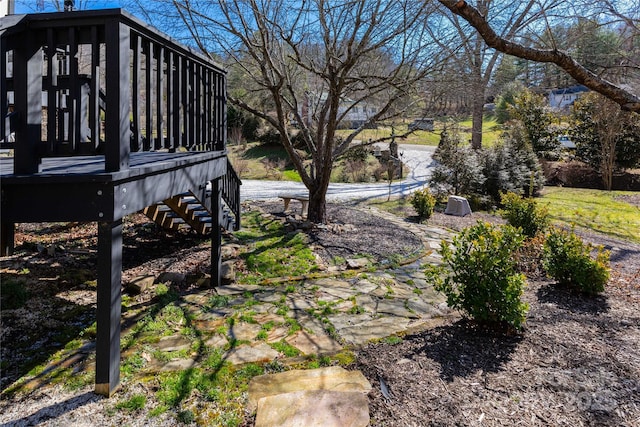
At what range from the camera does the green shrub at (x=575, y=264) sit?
4.28m

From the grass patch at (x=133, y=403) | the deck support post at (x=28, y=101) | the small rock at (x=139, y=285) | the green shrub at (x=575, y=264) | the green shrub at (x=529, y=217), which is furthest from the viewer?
the green shrub at (x=529, y=217)

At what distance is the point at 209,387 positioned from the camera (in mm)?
2531

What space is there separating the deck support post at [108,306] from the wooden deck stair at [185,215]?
9.90 feet

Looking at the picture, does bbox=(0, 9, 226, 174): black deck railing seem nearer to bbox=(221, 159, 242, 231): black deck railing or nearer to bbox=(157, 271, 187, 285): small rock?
bbox=(157, 271, 187, 285): small rock

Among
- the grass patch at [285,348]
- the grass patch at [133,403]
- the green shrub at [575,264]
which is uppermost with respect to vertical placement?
the green shrub at [575,264]

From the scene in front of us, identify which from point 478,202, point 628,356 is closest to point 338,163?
point 478,202

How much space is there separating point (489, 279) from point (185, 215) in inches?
169

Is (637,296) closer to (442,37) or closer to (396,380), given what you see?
(396,380)

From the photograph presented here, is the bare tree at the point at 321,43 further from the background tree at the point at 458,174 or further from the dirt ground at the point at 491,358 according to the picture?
the background tree at the point at 458,174

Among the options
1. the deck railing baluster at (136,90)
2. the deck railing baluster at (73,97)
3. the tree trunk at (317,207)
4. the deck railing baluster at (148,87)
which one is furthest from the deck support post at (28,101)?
the tree trunk at (317,207)

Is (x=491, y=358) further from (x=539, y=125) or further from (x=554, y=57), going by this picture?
(x=539, y=125)

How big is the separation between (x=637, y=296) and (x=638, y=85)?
522 centimetres

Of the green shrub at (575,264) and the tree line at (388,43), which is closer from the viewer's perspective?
the green shrub at (575,264)

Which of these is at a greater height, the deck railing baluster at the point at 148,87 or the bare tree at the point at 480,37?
the bare tree at the point at 480,37
